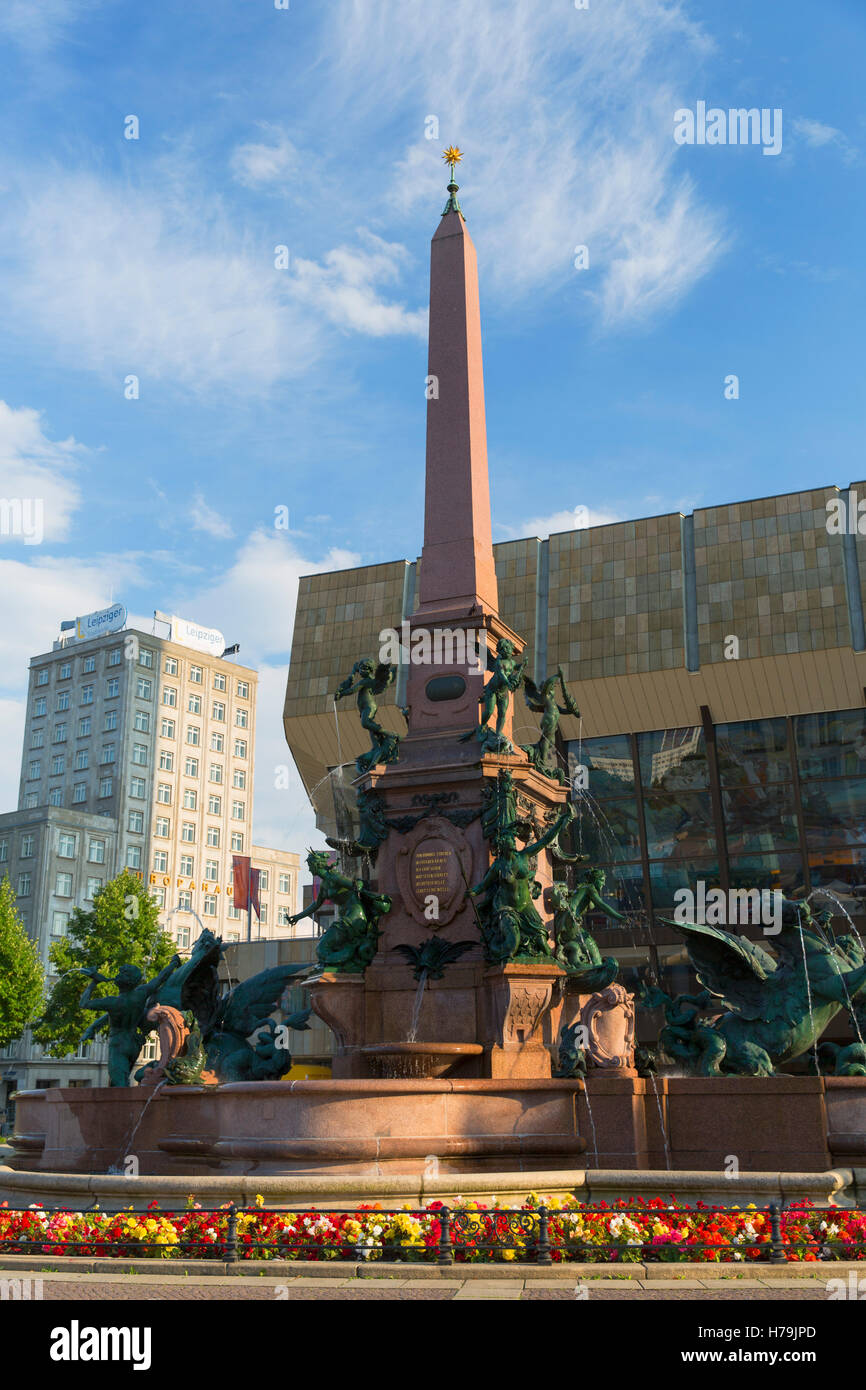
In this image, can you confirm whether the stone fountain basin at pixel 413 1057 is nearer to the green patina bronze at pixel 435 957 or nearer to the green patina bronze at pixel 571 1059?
the green patina bronze at pixel 571 1059

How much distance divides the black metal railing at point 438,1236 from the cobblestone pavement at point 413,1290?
0.29 metres

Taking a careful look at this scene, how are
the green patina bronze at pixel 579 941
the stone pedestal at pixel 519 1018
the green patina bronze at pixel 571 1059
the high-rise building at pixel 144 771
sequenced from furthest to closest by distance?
the high-rise building at pixel 144 771 < the green patina bronze at pixel 579 941 < the stone pedestal at pixel 519 1018 < the green patina bronze at pixel 571 1059

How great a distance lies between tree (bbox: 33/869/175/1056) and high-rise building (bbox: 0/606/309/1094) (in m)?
32.2

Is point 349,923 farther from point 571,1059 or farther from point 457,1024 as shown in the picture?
point 571,1059

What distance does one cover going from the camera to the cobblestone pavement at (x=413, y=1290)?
9.06 metres

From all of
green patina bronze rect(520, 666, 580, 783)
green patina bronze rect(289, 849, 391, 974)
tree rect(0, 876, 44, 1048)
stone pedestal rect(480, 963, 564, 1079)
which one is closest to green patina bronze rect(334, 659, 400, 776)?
green patina bronze rect(289, 849, 391, 974)

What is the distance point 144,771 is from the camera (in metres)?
86.1

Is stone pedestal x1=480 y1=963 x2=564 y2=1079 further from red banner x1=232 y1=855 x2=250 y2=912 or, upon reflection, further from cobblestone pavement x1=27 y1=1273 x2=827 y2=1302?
red banner x1=232 y1=855 x2=250 y2=912

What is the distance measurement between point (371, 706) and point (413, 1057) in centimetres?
657

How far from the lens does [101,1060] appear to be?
7081 cm

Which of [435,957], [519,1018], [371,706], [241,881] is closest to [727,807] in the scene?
[241,881]

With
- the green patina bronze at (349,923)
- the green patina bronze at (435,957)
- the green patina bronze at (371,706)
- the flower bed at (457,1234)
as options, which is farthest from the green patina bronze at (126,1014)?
the flower bed at (457,1234)
